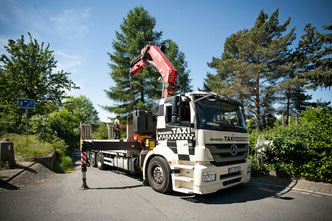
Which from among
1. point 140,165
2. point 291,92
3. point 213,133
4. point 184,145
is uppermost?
point 291,92

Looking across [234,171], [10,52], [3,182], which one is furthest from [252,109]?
[10,52]

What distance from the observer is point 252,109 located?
2123 centimetres

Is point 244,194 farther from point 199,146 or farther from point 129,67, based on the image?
point 129,67

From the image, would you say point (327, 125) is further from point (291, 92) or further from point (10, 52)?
point (10, 52)

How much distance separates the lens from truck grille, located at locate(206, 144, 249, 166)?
13.3ft

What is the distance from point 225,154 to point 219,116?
969 mm

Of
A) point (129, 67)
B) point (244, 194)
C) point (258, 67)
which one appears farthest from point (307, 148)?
point (129, 67)

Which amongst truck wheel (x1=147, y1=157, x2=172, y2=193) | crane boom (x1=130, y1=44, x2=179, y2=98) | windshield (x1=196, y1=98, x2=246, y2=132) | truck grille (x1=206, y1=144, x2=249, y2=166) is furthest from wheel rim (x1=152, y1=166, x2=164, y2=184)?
crane boom (x1=130, y1=44, x2=179, y2=98)

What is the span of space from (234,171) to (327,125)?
4654mm

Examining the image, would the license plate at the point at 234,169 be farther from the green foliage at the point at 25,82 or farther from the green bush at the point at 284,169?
the green foliage at the point at 25,82

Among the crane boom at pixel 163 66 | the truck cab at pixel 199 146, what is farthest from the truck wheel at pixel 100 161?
the crane boom at pixel 163 66

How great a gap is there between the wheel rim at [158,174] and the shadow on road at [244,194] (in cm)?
64

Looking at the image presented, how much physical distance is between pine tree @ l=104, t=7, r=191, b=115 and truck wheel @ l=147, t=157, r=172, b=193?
13.7 m

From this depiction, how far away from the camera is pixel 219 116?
456 centimetres
